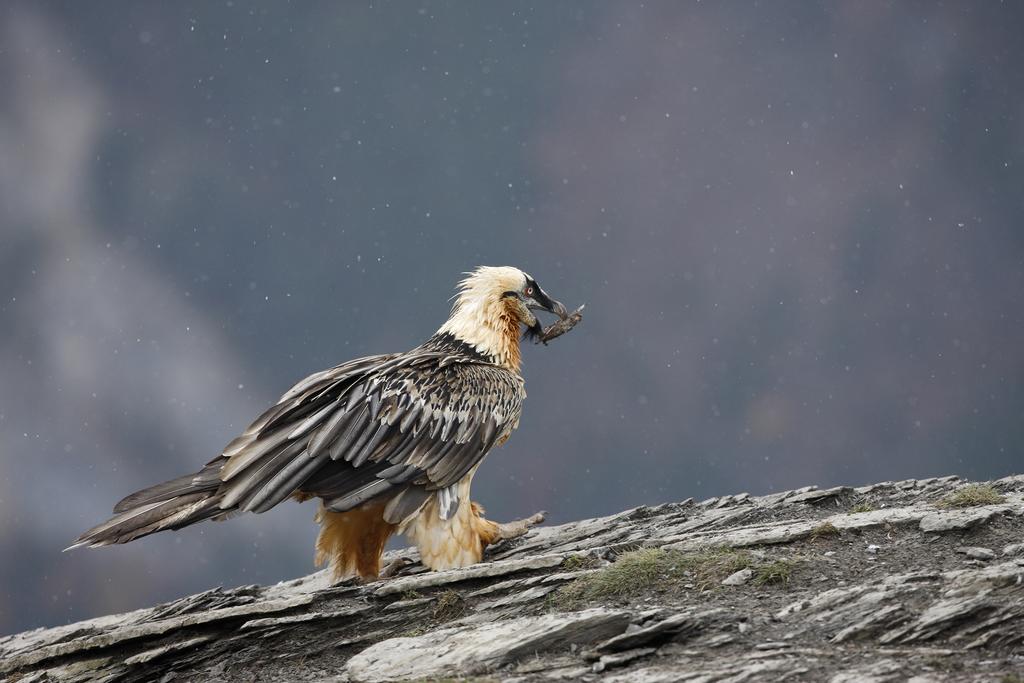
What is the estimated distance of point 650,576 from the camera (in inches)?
339

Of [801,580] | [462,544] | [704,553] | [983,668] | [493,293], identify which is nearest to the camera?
[983,668]

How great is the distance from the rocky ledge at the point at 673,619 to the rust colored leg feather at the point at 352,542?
1669 millimetres

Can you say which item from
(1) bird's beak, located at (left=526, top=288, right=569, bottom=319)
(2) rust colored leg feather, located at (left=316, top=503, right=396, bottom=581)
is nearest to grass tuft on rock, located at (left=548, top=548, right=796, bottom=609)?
(2) rust colored leg feather, located at (left=316, top=503, right=396, bottom=581)

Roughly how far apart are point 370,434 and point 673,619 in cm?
→ 471

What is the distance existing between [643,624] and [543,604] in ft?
4.19

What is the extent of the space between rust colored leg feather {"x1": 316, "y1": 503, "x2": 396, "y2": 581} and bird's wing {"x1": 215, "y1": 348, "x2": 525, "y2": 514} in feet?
2.39

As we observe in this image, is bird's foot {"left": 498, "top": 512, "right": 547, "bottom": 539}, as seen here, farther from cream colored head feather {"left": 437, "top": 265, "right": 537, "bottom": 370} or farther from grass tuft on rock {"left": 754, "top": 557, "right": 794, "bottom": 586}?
grass tuft on rock {"left": 754, "top": 557, "right": 794, "bottom": 586}

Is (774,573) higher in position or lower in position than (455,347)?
lower

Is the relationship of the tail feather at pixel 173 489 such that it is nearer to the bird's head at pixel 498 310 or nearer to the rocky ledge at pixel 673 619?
the rocky ledge at pixel 673 619

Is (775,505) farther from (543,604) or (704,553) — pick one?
(543,604)

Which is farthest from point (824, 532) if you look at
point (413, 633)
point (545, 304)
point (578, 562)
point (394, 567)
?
point (545, 304)

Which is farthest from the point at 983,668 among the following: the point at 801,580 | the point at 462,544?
the point at 462,544

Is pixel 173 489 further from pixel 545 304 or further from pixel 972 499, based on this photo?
pixel 972 499

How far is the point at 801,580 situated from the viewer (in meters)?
8.33
